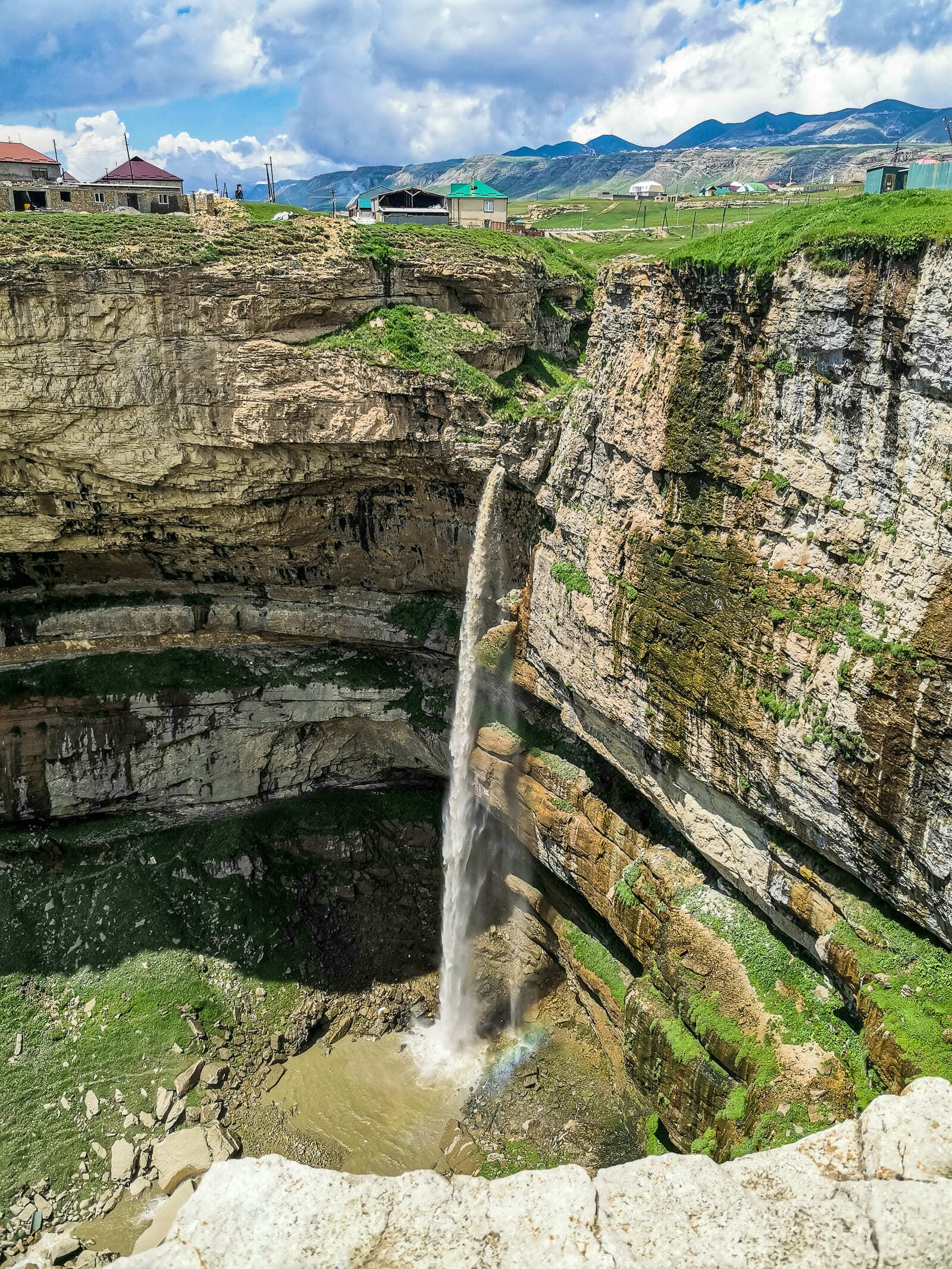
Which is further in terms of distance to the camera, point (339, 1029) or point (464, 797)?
point (464, 797)

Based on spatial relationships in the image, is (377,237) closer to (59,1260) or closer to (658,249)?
(658,249)

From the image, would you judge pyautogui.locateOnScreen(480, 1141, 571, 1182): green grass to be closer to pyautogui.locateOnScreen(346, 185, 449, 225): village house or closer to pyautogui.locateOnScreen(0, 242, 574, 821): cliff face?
pyautogui.locateOnScreen(0, 242, 574, 821): cliff face

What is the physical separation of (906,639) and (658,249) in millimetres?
25877

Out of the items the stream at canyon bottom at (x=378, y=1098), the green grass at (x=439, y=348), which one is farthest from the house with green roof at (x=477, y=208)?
the stream at canyon bottom at (x=378, y=1098)

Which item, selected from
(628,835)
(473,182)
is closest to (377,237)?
(628,835)

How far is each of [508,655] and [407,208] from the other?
27.3 m

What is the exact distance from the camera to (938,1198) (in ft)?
24.5

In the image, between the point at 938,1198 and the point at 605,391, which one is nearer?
the point at 938,1198

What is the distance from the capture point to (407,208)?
40.6m

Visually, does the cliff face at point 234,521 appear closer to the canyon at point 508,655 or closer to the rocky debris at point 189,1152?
the canyon at point 508,655

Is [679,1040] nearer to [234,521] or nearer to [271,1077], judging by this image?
[271,1077]

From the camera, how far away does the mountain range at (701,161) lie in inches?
3848

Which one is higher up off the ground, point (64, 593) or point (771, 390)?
point (771, 390)

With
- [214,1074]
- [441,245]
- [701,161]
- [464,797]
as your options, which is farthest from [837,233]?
[701,161]
